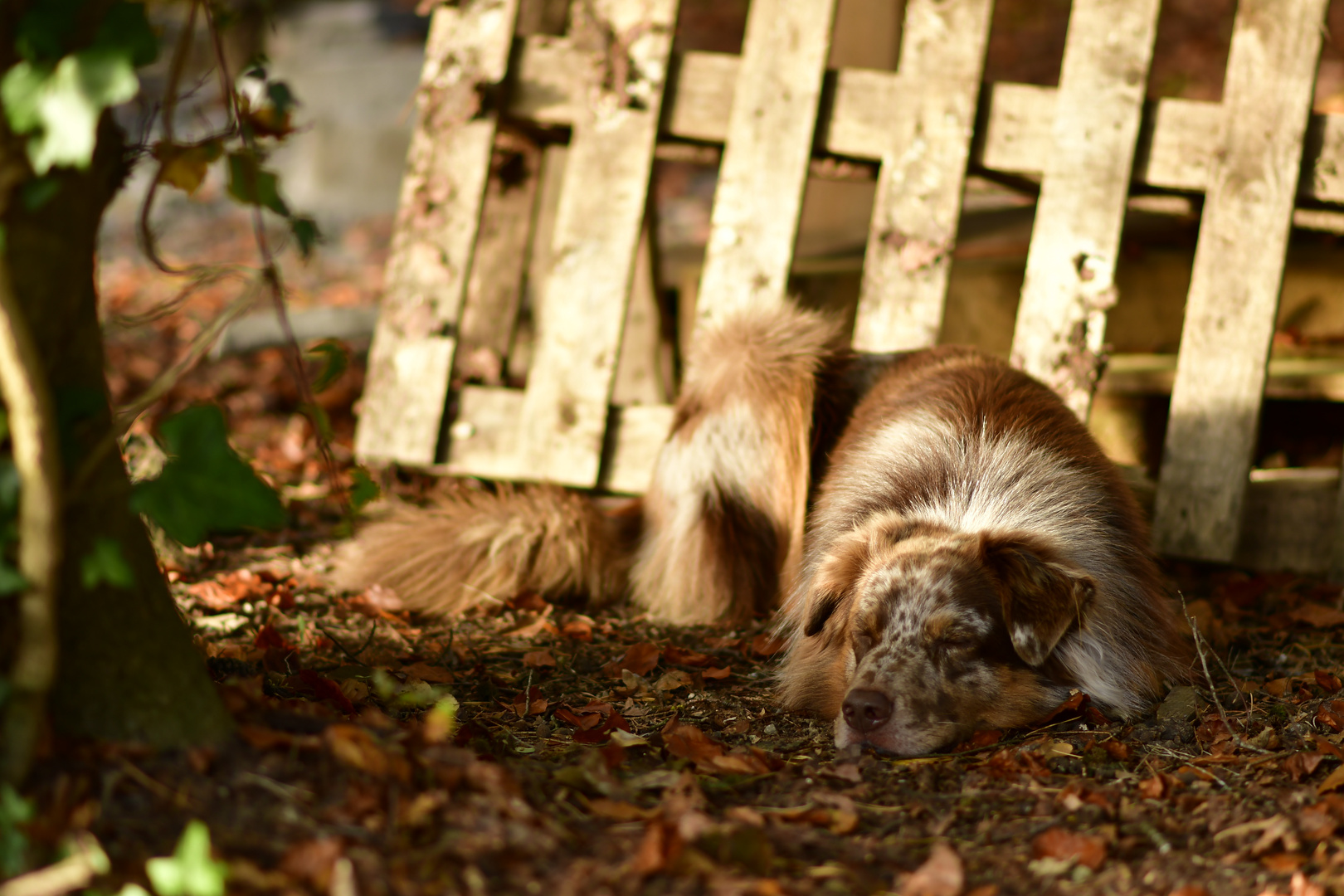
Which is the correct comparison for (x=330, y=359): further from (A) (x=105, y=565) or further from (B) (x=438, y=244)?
(B) (x=438, y=244)

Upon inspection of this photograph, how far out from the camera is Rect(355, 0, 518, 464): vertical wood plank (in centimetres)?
448

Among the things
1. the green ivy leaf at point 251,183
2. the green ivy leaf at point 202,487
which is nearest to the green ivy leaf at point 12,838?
the green ivy leaf at point 202,487

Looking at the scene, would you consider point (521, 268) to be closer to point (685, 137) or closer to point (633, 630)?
point (685, 137)

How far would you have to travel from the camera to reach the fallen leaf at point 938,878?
2027 mm

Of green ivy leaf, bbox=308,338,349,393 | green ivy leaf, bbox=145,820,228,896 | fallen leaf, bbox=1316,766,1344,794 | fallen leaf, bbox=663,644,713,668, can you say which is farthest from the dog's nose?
green ivy leaf, bbox=145,820,228,896

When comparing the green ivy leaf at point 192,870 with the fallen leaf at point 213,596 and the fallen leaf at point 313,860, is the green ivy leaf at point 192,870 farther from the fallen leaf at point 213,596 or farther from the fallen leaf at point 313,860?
the fallen leaf at point 213,596

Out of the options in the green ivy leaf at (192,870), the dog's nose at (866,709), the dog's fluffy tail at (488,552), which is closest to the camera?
the green ivy leaf at (192,870)

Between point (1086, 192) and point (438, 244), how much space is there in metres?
2.54

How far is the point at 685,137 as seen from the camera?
451 centimetres

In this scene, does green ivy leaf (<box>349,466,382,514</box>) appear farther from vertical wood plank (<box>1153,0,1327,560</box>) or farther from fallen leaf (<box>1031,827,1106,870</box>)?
vertical wood plank (<box>1153,0,1327,560</box>)

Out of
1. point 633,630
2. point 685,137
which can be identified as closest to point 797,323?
point 685,137

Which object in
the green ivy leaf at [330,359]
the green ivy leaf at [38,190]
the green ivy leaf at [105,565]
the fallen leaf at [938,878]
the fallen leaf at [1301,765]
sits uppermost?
the green ivy leaf at [38,190]

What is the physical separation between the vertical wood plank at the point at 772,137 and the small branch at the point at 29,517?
2.95 meters

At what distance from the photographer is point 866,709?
9.19 feet
